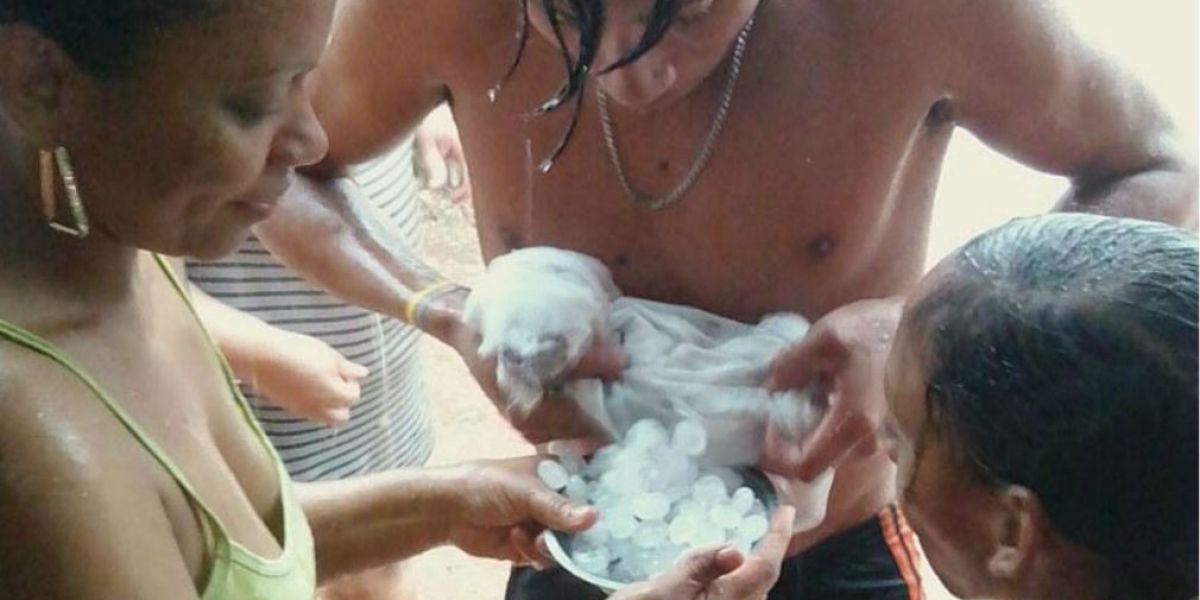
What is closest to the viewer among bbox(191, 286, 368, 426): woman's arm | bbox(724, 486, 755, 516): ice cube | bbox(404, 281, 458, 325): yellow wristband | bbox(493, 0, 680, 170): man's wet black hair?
bbox(493, 0, 680, 170): man's wet black hair

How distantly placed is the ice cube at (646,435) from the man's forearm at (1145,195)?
35cm

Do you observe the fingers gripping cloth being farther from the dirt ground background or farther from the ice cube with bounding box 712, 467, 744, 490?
the dirt ground background

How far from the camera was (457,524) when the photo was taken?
999 mm

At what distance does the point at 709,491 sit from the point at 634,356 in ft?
0.37

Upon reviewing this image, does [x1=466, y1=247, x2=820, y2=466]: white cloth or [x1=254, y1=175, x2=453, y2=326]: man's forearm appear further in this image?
[x1=254, y1=175, x2=453, y2=326]: man's forearm

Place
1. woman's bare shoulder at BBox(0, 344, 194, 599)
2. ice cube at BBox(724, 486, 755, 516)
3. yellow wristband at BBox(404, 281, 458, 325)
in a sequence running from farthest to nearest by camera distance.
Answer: yellow wristband at BBox(404, 281, 458, 325) < ice cube at BBox(724, 486, 755, 516) < woman's bare shoulder at BBox(0, 344, 194, 599)

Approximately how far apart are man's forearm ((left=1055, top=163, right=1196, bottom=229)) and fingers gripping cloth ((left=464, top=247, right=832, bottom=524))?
235mm

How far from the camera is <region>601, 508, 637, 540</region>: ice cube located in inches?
37.9

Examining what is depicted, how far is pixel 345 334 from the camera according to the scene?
1462 mm

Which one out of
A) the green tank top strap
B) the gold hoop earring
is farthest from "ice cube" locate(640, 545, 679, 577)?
the gold hoop earring

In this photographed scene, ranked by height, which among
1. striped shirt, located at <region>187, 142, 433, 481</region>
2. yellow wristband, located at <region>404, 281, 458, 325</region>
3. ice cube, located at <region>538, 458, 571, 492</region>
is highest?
yellow wristband, located at <region>404, 281, 458, 325</region>

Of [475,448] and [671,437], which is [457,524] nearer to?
[671,437]

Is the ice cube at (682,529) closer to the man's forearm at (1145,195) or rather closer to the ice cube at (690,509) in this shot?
the ice cube at (690,509)

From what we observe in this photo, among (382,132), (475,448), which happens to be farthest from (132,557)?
(475,448)
